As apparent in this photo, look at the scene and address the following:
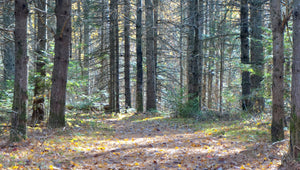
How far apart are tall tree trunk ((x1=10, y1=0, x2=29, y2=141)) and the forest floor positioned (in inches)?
17.3

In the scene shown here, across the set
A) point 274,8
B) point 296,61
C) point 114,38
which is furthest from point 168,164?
point 114,38

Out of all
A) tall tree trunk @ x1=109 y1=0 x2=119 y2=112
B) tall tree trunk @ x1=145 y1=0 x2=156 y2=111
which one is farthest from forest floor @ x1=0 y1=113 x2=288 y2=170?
tall tree trunk @ x1=109 y1=0 x2=119 y2=112

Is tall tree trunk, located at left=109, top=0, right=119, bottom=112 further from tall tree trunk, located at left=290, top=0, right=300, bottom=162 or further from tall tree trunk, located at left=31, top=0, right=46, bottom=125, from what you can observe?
tall tree trunk, located at left=290, top=0, right=300, bottom=162

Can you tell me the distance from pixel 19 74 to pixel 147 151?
3.67m

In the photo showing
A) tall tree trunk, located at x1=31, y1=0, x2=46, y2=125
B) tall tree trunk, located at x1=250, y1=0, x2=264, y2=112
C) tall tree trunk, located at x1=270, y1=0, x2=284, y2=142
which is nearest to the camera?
tall tree trunk, located at x1=270, y1=0, x2=284, y2=142

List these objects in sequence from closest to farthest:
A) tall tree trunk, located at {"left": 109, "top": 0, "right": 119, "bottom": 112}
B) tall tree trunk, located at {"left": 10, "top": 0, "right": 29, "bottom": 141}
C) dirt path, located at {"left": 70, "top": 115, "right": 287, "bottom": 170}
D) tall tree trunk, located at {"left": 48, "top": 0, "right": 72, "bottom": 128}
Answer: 1. dirt path, located at {"left": 70, "top": 115, "right": 287, "bottom": 170}
2. tall tree trunk, located at {"left": 10, "top": 0, "right": 29, "bottom": 141}
3. tall tree trunk, located at {"left": 48, "top": 0, "right": 72, "bottom": 128}
4. tall tree trunk, located at {"left": 109, "top": 0, "right": 119, "bottom": 112}

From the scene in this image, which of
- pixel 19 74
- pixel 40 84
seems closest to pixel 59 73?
pixel 40 84

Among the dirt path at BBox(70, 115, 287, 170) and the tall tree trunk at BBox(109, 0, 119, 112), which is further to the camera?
the tall tree trunk at BBox(109, 0, 119, 112)

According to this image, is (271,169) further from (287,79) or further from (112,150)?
(287,79)

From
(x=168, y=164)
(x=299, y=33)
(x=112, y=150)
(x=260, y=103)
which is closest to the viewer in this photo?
(x=299, y=33)

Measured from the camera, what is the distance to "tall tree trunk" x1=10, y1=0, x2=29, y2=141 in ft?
20.2

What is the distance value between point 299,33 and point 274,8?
1580 mm

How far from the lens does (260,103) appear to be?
40.3ft

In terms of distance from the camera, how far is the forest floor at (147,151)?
513 cm
